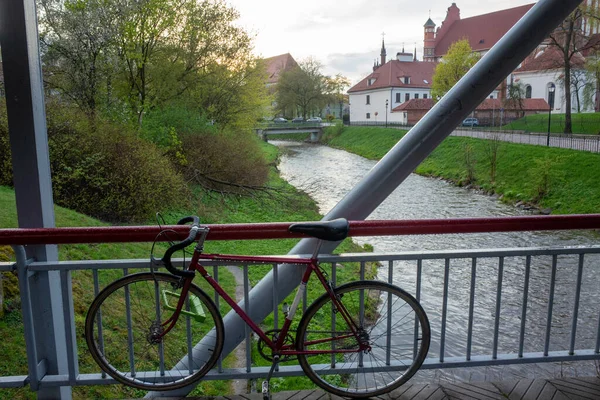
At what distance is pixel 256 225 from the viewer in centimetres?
239

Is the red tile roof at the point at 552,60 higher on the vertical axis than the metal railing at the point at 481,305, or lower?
higher

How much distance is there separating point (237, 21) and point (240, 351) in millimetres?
15890

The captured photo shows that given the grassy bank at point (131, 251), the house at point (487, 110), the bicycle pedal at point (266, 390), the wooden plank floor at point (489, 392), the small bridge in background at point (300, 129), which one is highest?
the house at point (487, 110)

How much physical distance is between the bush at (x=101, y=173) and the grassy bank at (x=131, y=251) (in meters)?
0.86

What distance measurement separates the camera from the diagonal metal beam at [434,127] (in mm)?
2730

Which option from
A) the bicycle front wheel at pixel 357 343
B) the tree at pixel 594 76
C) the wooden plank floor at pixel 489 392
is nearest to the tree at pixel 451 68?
the tree at pixel 594 76

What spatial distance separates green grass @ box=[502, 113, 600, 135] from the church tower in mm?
6673

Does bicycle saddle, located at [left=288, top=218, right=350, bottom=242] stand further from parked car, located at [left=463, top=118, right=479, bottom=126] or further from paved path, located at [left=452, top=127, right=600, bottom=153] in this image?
parked car, located at [left=463, top=118, right=479, bottom=126]

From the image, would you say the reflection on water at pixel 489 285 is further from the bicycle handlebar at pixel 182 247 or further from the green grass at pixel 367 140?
the green grass at pixel 367 140

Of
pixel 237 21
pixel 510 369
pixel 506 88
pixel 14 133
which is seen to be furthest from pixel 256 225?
pixel 506 88

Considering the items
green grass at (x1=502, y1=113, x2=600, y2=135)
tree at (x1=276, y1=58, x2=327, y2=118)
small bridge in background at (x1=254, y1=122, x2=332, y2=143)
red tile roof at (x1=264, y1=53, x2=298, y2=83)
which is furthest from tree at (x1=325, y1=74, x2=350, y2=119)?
green grass at (x1=502, y1=113, x2=600, y2=135)

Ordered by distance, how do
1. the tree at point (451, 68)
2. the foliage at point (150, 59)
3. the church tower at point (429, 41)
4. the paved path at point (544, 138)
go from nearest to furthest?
the foliage at point (150, 59), the tree at point (451, 68), the paved path at point (544, 138), the church tower at point (429, 41)

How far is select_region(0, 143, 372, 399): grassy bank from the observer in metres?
4.57

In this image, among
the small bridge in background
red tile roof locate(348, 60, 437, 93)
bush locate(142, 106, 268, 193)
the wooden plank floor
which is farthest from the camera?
the small bridge in background
